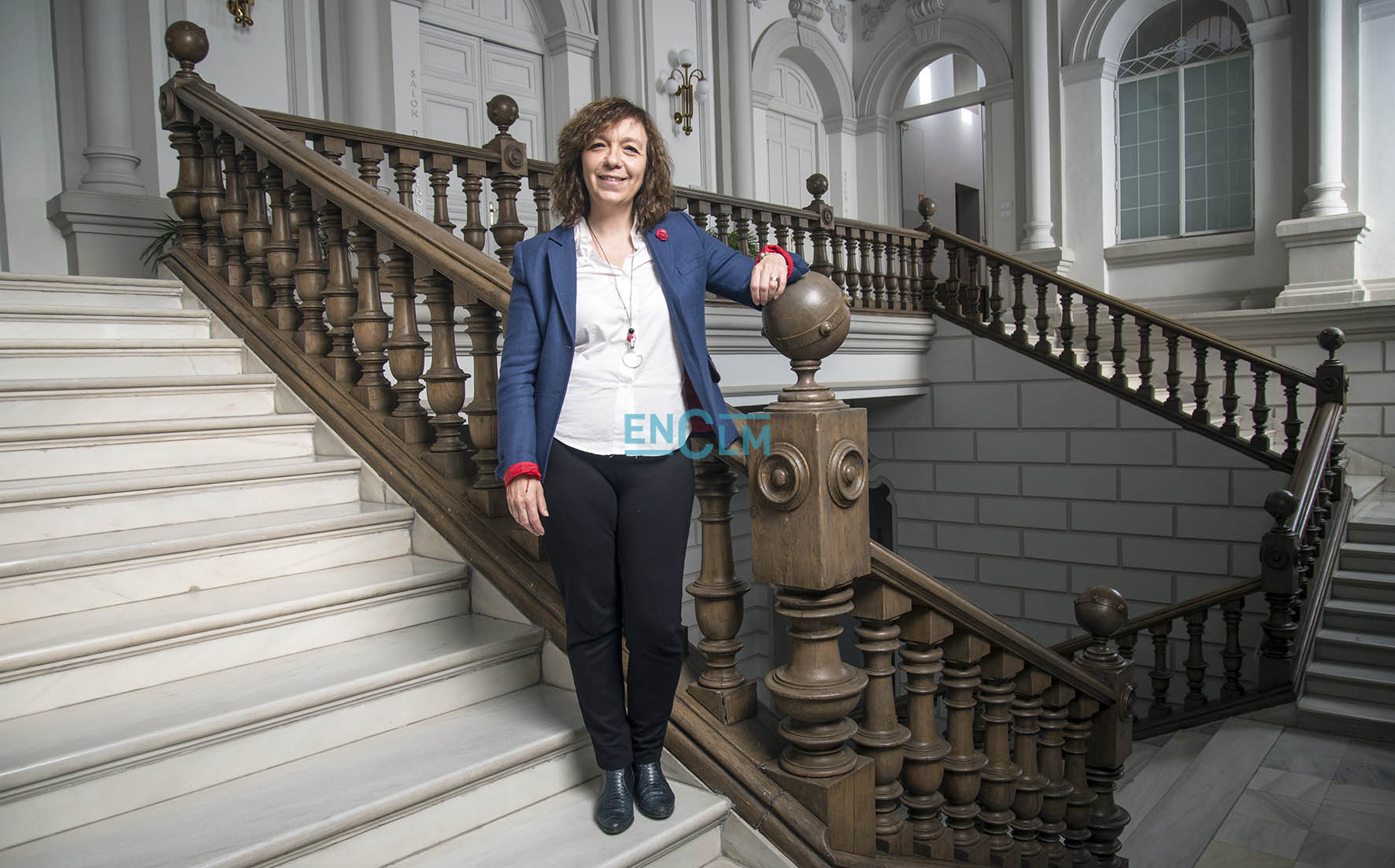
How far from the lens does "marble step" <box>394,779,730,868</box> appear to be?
1699 millimetres

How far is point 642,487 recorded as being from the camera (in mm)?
1738

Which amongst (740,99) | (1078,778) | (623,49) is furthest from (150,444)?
(740,99)

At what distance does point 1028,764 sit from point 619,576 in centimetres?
132

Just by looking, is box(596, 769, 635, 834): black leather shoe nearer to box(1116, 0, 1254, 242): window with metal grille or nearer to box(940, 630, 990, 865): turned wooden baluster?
box(940, 630, 990, 865): turned wooden baluster

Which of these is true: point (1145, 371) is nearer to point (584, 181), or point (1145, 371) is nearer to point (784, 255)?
point (784, 255)

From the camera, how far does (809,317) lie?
5.59 feet

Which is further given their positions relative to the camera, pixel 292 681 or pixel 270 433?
pixel 270 433

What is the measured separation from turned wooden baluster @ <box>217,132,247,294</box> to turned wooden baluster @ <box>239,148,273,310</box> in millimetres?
97

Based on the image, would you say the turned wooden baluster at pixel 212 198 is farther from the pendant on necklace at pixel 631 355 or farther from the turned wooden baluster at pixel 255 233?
the pendant on necklace at pixel 631 355

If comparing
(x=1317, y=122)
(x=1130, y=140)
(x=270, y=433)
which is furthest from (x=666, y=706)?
(x=1130, y=140)

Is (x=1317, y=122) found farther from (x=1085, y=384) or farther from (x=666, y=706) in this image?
(x=666, y=706)

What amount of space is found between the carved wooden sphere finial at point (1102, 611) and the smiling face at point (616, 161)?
1.78 meters

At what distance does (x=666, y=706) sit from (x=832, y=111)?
10.9 metres

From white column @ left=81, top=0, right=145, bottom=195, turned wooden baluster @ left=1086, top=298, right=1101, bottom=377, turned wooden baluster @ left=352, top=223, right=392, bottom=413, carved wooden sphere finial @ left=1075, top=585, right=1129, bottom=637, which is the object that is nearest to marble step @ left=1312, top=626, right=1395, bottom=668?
turned wooden baluster @ left=1086, top=298, right=1101, bottom=377
